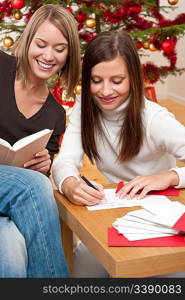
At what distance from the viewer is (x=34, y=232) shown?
4.74 ft

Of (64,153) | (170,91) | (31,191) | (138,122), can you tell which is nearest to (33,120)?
(64,153)

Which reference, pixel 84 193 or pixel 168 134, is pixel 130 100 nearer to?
pixel 168 134

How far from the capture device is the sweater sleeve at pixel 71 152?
5.57ft

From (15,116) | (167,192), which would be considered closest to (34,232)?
(167,192)

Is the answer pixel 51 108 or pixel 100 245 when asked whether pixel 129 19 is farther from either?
pixel 100 245

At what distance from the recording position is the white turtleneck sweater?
5.57 feet

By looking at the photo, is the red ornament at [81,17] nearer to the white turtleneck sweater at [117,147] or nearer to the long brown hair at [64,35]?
the long brown hair at [64,35]

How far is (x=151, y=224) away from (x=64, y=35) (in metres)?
0.90

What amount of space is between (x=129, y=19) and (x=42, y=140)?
6.14 feet

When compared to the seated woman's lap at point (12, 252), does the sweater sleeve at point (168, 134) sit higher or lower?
higher

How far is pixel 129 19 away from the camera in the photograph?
3.37 m

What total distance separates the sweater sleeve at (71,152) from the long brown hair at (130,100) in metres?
0.03

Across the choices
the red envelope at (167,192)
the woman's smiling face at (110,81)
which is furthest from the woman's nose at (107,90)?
the red envelope at (167,192)

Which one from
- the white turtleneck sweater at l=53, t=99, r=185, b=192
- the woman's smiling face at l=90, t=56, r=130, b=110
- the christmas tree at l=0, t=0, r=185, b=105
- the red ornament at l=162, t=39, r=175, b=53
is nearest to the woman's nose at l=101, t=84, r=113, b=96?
the woman's smiling face at l=90, t=56, r=130, b=110
